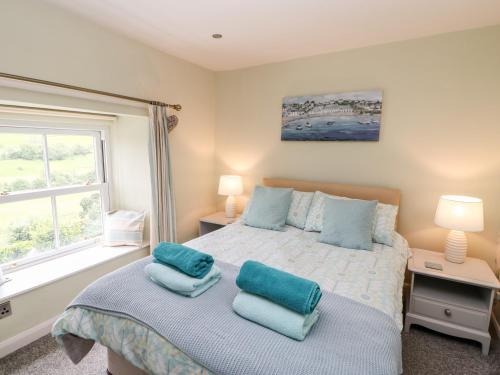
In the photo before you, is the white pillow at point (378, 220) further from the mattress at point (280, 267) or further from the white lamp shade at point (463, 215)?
the white lamp shade at point (463, 215)

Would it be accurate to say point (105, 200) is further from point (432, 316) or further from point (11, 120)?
point (432, 316)

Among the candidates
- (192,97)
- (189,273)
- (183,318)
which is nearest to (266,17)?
(192,97)

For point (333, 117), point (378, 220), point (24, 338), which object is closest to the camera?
point (24, 338)

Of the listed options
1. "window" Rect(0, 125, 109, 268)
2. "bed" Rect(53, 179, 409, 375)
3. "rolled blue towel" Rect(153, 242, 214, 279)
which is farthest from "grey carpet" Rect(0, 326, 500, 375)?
"rolled blue towel" Rect(153, 242, 214, 279)

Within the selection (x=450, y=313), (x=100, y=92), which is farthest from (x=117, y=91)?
(x=450, y=313)

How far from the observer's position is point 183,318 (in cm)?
124

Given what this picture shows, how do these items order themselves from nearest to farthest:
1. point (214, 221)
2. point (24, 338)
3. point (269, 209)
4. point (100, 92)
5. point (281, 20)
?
point (24, 338)
point (281, 20)
point (100, 92)
point (269, 209)
point (214, 221)

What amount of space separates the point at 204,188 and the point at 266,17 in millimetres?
2092

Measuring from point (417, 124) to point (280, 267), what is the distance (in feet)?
5.99

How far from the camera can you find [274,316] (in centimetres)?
118

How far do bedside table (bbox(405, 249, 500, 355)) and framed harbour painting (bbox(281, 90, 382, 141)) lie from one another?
127 cm

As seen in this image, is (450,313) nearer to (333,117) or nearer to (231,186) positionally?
(333,117)

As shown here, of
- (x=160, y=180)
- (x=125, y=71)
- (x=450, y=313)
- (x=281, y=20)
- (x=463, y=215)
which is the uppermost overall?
(x=281, y=20)

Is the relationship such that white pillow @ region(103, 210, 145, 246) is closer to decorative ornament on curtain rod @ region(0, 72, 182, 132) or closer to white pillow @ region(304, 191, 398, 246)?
decorative ornament on curtain rod @ region(0, 72, 182, 132)
